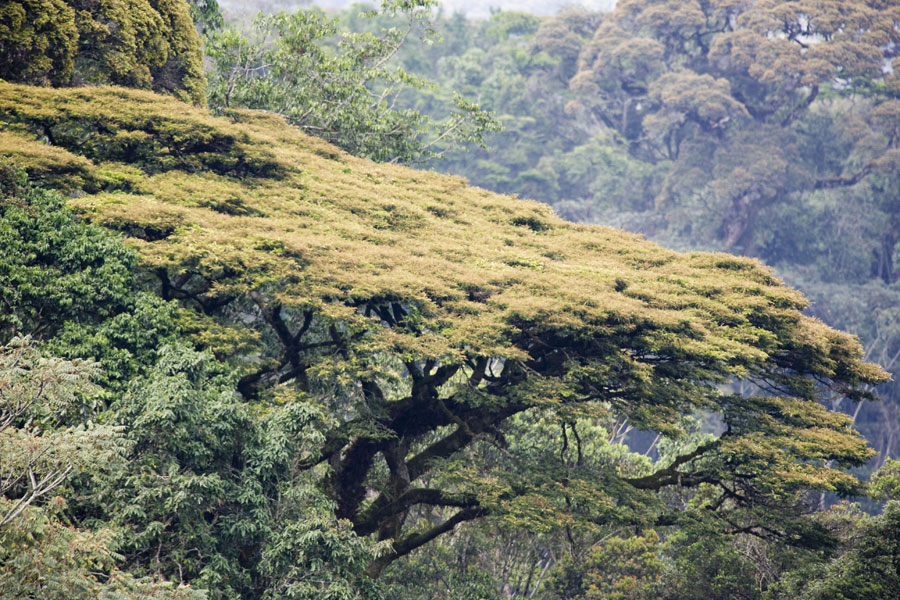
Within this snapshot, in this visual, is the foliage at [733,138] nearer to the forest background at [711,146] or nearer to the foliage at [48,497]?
the forest background at [711,146]

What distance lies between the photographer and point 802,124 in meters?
49.8

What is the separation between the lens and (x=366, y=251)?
14828 mm

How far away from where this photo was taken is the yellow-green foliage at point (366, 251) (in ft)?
43.7

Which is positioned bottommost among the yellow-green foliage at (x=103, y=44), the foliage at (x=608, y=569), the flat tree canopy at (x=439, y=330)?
the foliage at (x=608, y=569)

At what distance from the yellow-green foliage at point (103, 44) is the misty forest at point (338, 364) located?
67mm

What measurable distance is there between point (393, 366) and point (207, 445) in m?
4.87

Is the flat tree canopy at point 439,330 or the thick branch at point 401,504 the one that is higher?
the flat tree canopy at point 439,330

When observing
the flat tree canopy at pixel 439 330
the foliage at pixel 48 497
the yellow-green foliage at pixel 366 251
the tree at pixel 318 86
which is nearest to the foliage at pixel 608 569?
the flat tree canopy at pixel 439 330

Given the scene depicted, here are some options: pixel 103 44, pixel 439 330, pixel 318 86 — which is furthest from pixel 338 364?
pixel 318 86

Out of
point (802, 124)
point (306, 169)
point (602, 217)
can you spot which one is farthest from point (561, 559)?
point (802, 124)

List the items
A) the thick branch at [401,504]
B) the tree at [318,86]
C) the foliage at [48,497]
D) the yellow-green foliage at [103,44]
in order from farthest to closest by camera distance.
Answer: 1. the tree at [318,86]
2. the yellow-green foliage at [103,44]
3. the thick branch at [401,504]
4. the foliage at [48,497]

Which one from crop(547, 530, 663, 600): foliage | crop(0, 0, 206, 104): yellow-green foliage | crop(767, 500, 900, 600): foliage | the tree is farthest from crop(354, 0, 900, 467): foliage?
crop(0, 0, 206, 104): yellow-green foliage

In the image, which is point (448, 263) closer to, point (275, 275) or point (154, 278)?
point (275, 275)

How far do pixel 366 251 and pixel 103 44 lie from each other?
793 cm
